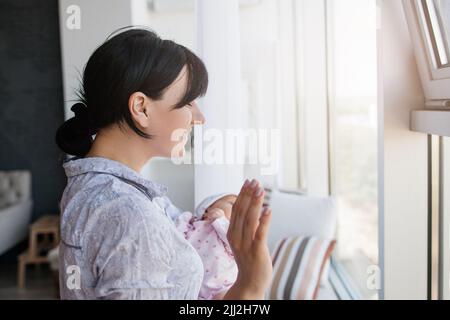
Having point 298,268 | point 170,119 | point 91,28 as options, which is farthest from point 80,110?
point 298,268

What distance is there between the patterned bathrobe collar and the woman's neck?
2 cm

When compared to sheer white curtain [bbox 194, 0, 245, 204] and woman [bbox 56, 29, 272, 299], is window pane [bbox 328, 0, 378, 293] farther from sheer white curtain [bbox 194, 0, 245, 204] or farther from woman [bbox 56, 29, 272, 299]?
woman [bbox 56, 29, 272, 299]

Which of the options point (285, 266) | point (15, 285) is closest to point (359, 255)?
point (285, 266)

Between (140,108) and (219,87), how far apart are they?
0.92ft

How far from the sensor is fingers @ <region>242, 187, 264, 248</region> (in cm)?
60

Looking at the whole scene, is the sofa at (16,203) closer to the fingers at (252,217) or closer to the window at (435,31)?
the window at (435,31)

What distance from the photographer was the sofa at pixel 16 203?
131 inches

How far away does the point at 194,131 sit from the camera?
3.06ft

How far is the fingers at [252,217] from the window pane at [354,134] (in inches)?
46.8

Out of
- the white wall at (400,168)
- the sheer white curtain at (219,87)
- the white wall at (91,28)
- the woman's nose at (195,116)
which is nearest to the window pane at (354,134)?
the white wall at (400,168)

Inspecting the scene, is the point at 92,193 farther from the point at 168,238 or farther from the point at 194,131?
the point at 194,131

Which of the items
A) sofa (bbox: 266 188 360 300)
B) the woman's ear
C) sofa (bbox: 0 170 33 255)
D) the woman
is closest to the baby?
the woman

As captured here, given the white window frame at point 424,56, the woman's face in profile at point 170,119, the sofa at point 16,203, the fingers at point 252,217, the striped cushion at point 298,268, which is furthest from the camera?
the sofa at point 16,203
